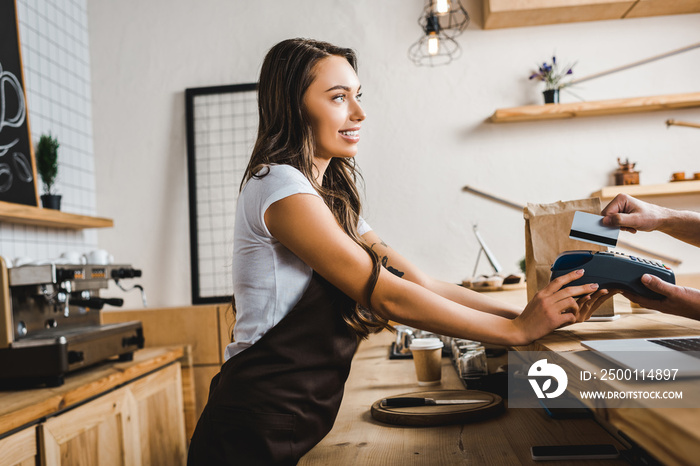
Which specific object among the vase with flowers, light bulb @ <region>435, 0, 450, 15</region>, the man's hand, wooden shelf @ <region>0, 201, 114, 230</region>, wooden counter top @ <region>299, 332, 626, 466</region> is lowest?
wooden counter top @ <region>299, 332, 626, 466</region>

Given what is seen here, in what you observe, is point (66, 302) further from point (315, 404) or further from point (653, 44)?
point (653, 44)

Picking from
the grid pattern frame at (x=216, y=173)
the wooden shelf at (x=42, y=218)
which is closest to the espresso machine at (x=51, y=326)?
the wooden shelf at (x=42, y=218)

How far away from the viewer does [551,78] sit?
10.5ft

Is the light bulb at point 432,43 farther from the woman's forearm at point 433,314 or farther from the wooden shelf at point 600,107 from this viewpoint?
the woman's forearm at point 433,314

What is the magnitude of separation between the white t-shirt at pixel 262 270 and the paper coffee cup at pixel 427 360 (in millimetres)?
405

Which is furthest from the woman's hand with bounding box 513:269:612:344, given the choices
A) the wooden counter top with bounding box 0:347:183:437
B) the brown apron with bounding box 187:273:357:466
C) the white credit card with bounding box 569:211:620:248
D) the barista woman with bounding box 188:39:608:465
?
the wooden counter top with bounding box 0:347:183:437

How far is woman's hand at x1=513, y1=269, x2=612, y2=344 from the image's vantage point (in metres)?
0.97

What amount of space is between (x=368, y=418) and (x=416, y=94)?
8.24ft

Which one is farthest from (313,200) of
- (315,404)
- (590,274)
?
(590,274)

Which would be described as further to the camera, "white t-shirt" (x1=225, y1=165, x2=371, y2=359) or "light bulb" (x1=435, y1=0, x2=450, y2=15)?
"light bulb" (x1=435, y1=0, x2=450, y2=15)

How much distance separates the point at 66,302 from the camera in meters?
2.27

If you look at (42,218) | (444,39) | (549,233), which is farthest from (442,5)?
(42,218)

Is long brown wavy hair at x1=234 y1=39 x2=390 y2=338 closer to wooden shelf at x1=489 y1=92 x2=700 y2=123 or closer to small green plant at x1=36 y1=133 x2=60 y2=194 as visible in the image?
small green plant at x1=36 y1=133 x2=60 y2=194

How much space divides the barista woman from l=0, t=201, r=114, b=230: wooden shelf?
5.47ft
